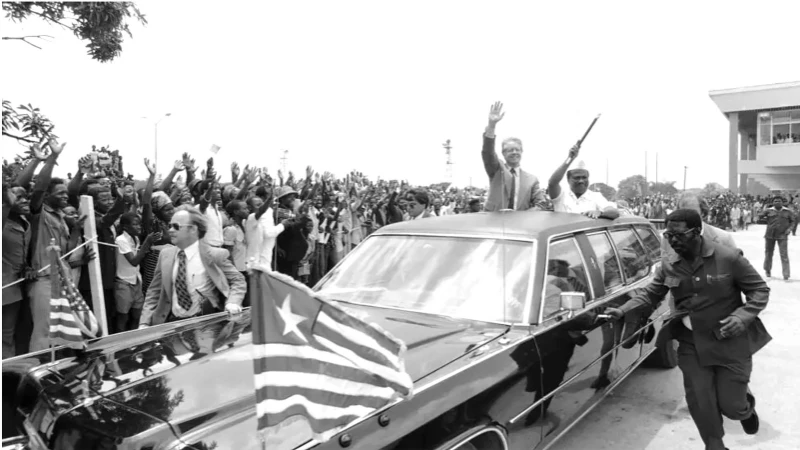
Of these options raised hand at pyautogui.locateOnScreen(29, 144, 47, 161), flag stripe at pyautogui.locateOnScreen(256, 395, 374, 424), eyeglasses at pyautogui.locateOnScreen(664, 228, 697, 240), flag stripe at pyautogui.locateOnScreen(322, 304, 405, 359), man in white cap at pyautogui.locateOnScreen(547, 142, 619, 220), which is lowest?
flag stripe at pyautogui.locateOnScreen(256, 395, 374, 424)

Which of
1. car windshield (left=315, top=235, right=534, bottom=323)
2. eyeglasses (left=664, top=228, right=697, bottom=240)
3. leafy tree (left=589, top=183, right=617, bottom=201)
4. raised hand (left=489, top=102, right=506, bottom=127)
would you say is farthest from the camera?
leafy tree (left=589, top=183, right=617, bottom=201)

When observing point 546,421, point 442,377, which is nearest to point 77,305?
point 442,377

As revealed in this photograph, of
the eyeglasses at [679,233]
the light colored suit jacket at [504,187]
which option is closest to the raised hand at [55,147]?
the light colored suit jacket at [504,187]

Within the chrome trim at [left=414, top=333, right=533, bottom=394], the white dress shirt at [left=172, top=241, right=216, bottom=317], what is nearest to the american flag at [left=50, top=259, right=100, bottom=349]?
the white dress shirt at [left=172, top=241, right=216, bottom=317]

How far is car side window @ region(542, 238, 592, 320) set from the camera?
11.1ft

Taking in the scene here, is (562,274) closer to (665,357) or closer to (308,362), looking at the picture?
(308,362)

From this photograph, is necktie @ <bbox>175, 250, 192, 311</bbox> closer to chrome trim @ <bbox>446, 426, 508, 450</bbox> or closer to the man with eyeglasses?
the man with eyeglasses

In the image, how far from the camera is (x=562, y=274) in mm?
3639

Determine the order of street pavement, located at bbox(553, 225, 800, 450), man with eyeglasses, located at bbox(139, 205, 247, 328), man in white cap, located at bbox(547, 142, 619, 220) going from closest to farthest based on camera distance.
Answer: street pavement, located at bbox(553, 225, 800, 450) < man with eyeglasses, located at bbox(139, 205, 247, 328) < man in white cap, located at bbox(547, 142, 619, 220)

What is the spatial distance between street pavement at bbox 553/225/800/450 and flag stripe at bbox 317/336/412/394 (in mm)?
2428

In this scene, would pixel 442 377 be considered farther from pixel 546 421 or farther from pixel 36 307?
pixel 36 307

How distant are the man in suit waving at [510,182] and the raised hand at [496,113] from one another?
12.5 inches

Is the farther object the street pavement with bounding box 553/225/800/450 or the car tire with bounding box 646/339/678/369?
the car tire with bounding box 646/339/678/369

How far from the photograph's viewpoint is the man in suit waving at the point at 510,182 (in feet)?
17.2
